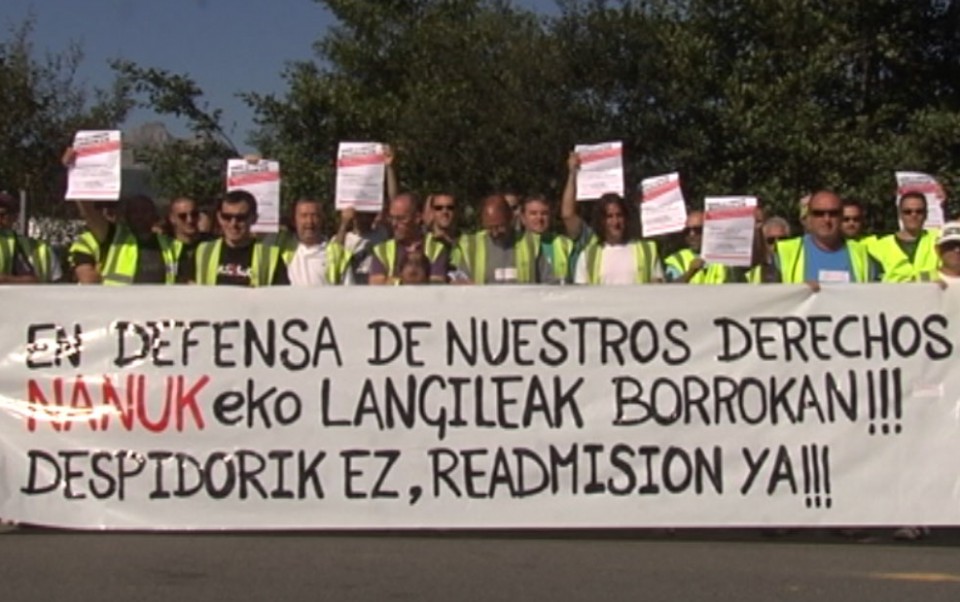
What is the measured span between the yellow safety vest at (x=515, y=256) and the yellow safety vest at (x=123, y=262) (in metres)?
1.59

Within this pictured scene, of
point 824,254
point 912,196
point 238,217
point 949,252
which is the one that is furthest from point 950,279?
point 238,217

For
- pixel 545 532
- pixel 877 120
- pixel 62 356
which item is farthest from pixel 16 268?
pixel 877 120

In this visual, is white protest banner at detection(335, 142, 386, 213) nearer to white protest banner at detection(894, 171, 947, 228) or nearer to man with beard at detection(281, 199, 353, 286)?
man with beard at detection(281, 199, 353, 286)

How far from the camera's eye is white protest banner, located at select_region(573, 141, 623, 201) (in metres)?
10.2

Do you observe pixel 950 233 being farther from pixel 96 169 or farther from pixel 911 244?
pixel 96 169

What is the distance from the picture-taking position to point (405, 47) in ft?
65.9

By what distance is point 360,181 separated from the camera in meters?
10.3

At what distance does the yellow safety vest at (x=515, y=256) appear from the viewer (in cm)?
994

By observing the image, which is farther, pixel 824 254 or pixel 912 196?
pixel 912 196

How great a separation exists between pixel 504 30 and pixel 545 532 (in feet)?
34.5

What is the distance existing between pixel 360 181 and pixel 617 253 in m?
1.53

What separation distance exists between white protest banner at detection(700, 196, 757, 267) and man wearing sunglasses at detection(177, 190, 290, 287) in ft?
7.30

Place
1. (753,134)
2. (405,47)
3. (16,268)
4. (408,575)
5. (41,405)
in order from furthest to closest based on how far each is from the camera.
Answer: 1. (405,47)
2. (753,134)
3. (16,268)
4. (41,405)
5. (408,575)

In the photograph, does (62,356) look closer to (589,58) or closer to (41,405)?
(41,405)
